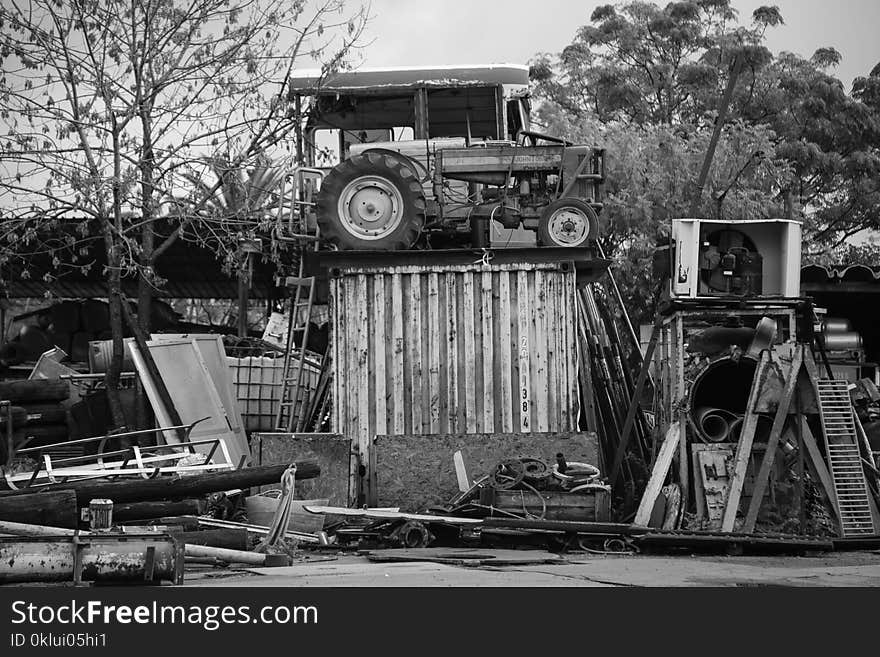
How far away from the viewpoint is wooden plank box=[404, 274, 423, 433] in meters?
13.3

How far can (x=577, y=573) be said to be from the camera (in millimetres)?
8328

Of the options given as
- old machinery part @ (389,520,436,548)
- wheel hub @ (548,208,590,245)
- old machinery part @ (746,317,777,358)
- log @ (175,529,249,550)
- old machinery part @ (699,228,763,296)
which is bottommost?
old machinery part @ (389,520,436,548)

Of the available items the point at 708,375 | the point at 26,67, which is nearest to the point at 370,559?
the point at 708,375

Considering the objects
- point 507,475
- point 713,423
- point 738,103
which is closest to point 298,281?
point 507,475

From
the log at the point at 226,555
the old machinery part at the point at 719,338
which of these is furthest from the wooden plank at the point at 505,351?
the log at the point at 226,555

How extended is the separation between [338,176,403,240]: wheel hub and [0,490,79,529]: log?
17.4 ft

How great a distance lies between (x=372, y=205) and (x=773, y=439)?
5.30m

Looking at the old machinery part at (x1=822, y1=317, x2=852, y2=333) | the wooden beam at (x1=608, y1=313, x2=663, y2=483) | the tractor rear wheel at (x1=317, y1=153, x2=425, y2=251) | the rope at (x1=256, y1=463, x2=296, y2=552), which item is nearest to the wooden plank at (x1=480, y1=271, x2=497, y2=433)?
the tractor rear wheel at (x1=317, y1=153, x2=425, y2=251)

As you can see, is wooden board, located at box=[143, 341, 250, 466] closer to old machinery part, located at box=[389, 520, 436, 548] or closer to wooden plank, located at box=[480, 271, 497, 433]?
wooden plank, located at box=[480, 271, 497, 433]

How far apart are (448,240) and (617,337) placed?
263 centimetres

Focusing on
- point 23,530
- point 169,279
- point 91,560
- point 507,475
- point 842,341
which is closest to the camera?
point 91,560

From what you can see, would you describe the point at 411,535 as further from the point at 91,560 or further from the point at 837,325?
the point at 837,325

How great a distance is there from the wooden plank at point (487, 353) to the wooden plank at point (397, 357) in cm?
91

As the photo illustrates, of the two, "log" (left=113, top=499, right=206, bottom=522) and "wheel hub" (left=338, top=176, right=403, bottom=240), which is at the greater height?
"wheel hub" (left=338, top=176, right=403, bottom=240)
